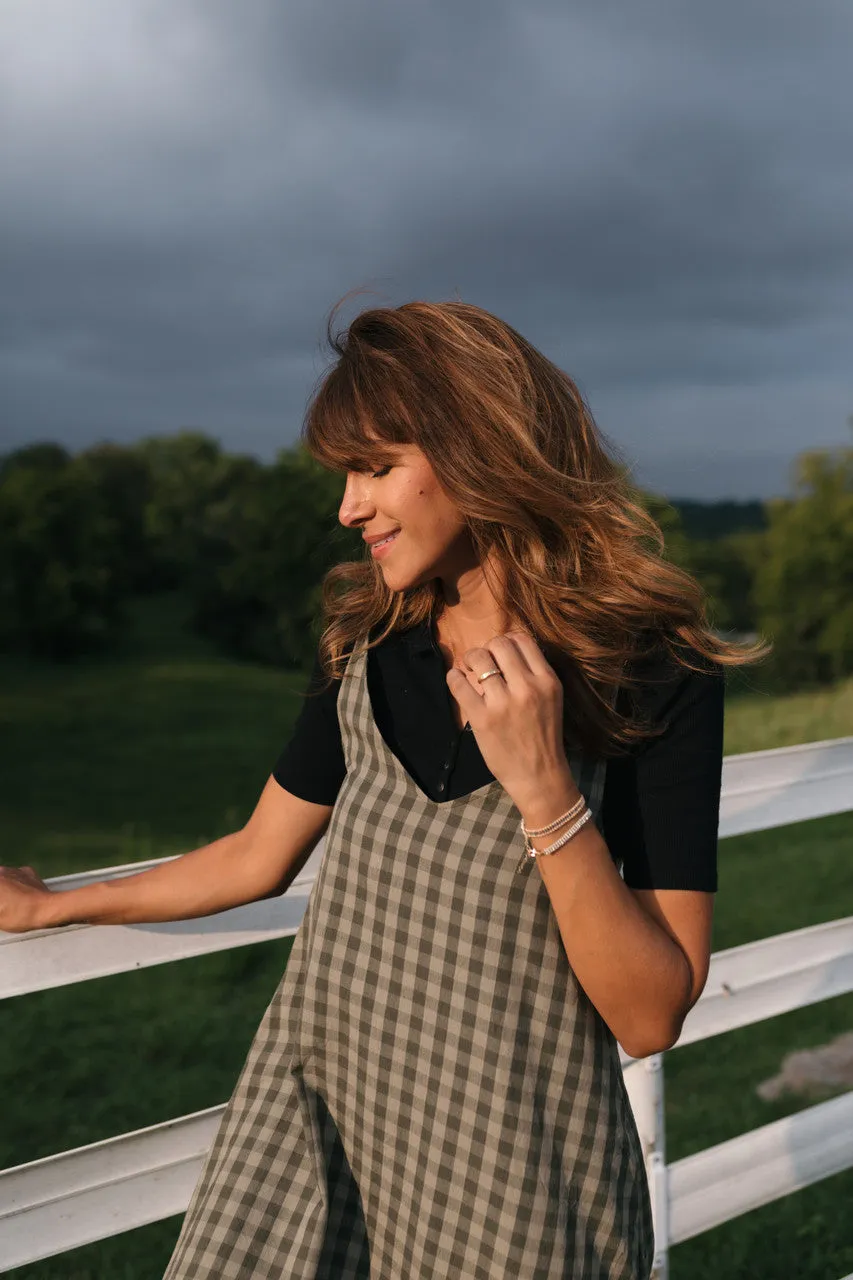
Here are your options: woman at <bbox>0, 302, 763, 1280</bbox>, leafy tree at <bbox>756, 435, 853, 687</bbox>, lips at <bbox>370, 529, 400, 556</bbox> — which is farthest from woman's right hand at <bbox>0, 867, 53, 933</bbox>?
leafy tree at <bbox>756, 435, 853, 687</bbox>

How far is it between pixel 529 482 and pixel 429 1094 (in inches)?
28.6

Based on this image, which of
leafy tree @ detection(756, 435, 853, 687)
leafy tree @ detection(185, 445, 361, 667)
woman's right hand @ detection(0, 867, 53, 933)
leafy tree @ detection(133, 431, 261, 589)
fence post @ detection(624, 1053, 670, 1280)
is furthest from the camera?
leafy tree @ detection(756, 435, 853, 687)

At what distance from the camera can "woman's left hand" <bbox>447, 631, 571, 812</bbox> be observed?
1277 millimetres

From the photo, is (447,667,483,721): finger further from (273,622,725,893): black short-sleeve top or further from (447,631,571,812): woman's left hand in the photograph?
(273,622,725,893): black short-sleeve top

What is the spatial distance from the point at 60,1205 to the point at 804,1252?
2.17m

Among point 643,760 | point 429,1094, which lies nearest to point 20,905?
point 429,1094

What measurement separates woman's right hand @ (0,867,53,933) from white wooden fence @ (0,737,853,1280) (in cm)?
2

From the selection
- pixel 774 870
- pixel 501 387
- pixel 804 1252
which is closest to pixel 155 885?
pixel 501 387

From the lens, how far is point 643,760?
1.39m

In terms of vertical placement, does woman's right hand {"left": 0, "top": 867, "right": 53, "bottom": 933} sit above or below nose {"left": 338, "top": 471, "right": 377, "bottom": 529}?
below

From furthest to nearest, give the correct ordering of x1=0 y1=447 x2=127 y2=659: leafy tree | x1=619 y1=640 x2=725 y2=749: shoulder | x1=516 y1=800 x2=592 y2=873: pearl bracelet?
x1=0 y1=447 x2=127 y2=659: leafy tree → x1=619 y1=640 x2=725 y2=749: shoulder → x1=516 y1=800 x2=592 y2=873: pearl bracelet

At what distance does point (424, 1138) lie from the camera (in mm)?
1405

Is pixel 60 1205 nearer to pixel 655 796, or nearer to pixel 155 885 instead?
pixel 155 885

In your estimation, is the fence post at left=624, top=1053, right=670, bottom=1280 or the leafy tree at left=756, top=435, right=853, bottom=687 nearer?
the fence post at left=624, top=1053, right=670, bottom=1280
